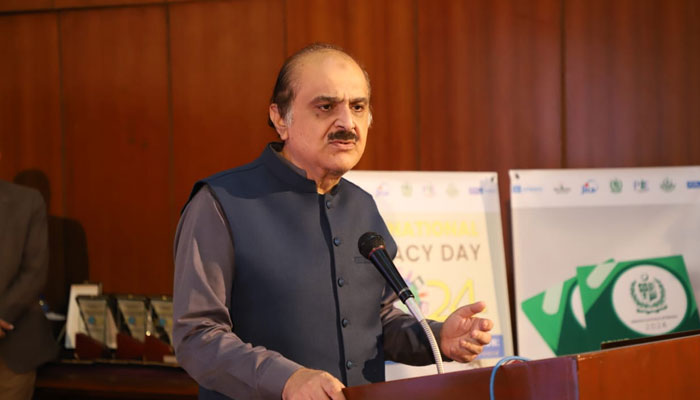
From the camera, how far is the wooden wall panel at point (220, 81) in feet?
12.6

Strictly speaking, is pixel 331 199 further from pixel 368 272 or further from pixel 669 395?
A: pixel 669 395

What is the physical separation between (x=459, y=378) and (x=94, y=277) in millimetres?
3554

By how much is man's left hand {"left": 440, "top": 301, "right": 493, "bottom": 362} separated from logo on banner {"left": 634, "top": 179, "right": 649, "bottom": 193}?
2.02 metres

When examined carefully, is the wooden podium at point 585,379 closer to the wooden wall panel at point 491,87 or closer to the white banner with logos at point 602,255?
the white banner with logos at point 602,255

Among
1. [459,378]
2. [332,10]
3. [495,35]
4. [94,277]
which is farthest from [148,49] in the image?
[459,378]

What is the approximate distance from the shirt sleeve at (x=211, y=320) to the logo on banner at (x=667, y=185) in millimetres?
2373

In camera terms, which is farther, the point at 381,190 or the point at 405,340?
the point at 381,190

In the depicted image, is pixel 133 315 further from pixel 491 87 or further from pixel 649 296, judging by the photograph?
pixel 649 296

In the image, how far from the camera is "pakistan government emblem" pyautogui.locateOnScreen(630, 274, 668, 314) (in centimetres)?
305

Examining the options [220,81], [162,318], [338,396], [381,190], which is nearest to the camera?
[338,396]

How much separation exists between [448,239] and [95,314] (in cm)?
202

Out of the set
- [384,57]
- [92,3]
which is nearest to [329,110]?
[384,57]

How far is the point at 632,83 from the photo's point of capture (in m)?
3.46

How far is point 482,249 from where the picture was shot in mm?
3072
